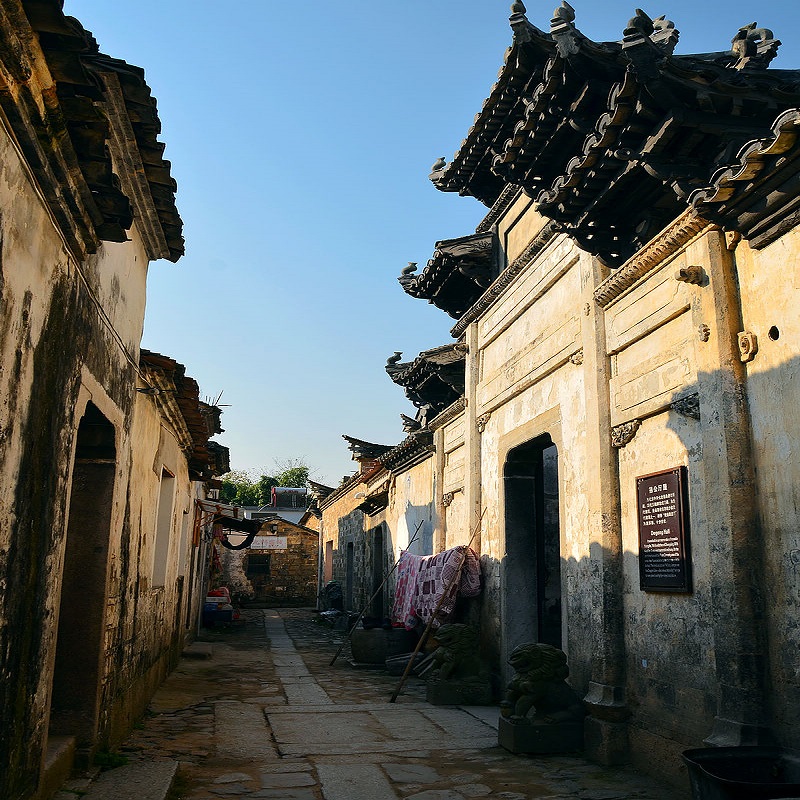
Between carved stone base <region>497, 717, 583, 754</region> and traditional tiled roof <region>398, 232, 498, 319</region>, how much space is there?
5742 mm

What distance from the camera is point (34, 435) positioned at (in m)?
3.69

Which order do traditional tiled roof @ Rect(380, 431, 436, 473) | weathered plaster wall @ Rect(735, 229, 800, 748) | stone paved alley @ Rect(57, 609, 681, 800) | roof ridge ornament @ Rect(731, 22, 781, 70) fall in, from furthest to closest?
traditional tiled roof @ Rect(380, 431, 436, 473)
roof ridge ornament @ Rect(731, 22, 781, 70)
stone paved alley @ Rect(57, 609, 681, 800)
weathered plaster wall @ Rect(735, 229, 800, 748)

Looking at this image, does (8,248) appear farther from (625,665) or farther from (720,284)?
(625,665)

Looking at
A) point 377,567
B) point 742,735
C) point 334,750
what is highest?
point 377,567

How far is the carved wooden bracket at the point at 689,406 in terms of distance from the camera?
5062 mm

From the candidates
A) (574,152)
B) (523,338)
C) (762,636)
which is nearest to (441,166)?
(523,338)

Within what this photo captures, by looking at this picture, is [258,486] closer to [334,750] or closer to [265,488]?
[265,488]

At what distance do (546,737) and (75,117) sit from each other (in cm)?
542

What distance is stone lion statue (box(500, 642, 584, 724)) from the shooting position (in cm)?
601

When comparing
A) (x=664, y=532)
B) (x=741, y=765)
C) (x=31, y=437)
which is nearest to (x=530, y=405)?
(x=664, y=532)

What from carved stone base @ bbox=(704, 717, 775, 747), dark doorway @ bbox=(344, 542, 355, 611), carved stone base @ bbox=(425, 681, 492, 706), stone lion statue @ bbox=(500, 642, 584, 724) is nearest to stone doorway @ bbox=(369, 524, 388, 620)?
dark doorway @ bbox=(344, 542, 355, 611)

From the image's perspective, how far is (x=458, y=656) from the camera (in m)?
8.47

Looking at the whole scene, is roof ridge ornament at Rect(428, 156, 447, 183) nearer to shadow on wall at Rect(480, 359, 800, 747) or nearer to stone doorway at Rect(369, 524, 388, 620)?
shadow on wall at Rect(480, 359, 800, 747)

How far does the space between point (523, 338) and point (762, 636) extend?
460cm
